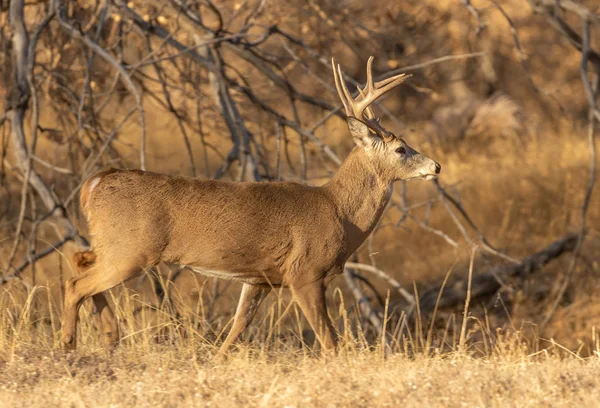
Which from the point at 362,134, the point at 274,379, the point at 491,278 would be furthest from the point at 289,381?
the point at 491,278

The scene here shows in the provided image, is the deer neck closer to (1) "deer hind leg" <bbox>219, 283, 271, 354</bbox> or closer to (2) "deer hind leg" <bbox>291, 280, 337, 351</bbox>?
(2) "deer hind leg" <bbox>291, 280, 337, 351</bbox>

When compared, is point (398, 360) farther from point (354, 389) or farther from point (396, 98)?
point (396, 98)

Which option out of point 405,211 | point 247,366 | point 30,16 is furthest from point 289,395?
point 30,16

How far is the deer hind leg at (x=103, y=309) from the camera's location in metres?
6.12

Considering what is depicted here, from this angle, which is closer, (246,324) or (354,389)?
(354,389)

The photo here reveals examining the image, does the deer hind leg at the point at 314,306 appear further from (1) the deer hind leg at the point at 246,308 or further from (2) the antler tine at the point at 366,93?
(2) the antler tine at the point at 366,93

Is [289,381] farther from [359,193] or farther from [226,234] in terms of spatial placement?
[359,193]

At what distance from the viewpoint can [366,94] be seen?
7.11 m

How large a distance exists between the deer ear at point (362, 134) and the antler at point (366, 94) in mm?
158

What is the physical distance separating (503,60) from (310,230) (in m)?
14.1

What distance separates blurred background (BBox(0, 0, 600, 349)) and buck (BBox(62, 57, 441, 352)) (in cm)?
50

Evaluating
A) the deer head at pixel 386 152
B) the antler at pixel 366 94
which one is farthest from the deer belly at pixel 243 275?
the antler at pixel 366 94

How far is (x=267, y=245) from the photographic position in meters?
6.21

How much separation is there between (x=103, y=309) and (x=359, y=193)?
5.65 ft
